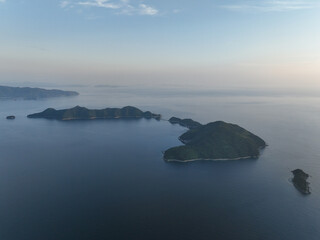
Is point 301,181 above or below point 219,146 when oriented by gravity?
below

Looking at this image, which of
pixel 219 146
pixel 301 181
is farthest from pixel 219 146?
pixel 301 181

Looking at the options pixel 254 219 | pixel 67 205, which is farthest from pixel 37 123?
pixel 254 219

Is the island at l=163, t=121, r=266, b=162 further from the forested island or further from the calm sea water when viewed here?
the calm sea water

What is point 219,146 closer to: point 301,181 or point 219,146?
point 219,146

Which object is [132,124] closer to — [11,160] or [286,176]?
[11,160]

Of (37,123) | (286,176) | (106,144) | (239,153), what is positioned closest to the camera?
(286,176)

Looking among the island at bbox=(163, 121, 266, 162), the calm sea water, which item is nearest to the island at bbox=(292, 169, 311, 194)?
the calm sea water
